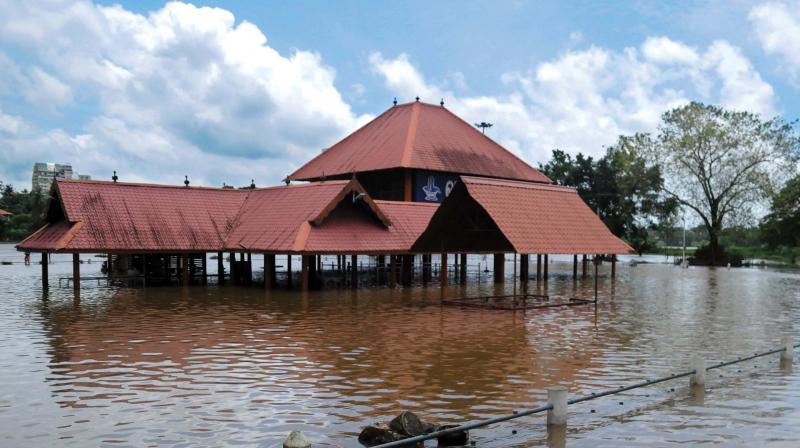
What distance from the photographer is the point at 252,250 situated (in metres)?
30.2

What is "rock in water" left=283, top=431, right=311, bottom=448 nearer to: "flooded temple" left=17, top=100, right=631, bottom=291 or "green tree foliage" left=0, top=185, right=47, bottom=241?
"flooded temple" left=17, top=100, right=631, bottom=291

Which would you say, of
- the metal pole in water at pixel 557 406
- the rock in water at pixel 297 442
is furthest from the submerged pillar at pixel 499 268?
the rock in water at pixel 297 442

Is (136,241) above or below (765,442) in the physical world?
above

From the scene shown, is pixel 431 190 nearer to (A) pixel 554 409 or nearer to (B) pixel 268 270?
(B) pixel 268 270

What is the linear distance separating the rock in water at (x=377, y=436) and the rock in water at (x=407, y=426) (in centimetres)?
7

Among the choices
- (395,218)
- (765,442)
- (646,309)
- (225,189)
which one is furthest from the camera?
(225,189)

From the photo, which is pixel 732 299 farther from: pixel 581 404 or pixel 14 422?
pixel 14 422

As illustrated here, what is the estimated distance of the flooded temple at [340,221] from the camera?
2353 centimetres

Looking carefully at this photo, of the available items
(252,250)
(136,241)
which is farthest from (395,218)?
(136,241)

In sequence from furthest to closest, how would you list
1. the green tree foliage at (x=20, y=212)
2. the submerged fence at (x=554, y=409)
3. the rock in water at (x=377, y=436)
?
the green tree foliage at (x=20, y=212) → the rock in water at (x=377, y=436) → the submerged fence at (x=554, y=409)

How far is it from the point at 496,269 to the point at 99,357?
26.0m

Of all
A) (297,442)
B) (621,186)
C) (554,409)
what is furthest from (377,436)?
(621,186)

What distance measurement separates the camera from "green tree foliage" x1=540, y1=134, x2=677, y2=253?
62562mm

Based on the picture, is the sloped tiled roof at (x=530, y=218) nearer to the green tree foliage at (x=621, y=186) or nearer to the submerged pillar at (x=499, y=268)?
the submerged pillar at (x=499, y=268)
